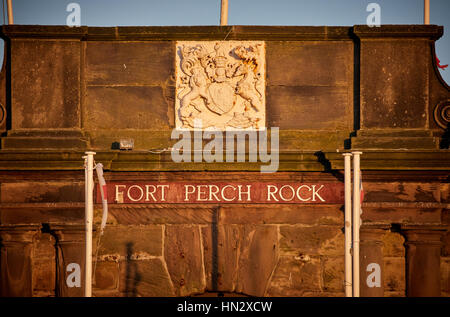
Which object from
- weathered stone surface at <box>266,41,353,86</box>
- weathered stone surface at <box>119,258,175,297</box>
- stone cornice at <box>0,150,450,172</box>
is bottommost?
weathered stone surface at <box>119,258,175,297</box>

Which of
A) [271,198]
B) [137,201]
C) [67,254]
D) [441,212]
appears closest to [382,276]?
[441,212]

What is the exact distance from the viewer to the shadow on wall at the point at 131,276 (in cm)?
978

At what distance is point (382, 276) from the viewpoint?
31.7 feet

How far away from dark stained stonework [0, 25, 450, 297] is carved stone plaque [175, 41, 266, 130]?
6.3 inches

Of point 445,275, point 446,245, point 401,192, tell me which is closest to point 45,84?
point 401,192

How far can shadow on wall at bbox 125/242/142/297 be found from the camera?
978 cm

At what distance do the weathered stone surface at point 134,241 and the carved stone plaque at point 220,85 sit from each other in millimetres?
1707

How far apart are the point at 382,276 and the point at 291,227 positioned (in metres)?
1.56

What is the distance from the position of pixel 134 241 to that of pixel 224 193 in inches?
62.1

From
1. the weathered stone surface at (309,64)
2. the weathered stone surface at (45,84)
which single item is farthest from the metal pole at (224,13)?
the weathered stone surface at (45,84)

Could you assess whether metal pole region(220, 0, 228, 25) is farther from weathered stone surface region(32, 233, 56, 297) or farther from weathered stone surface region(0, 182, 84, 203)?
weathered stone surface region(32, 233, 56, 297)

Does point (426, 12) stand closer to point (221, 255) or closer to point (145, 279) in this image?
point (221, 255)

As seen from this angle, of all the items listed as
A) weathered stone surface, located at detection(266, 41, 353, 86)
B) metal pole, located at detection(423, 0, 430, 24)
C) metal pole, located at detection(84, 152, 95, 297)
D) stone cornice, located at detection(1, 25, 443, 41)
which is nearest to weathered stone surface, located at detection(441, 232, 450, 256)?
weathered stone surface, located at detection(266, 41, 353, 86)
